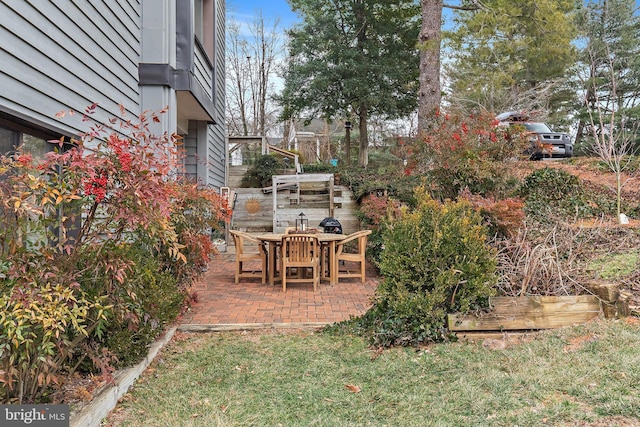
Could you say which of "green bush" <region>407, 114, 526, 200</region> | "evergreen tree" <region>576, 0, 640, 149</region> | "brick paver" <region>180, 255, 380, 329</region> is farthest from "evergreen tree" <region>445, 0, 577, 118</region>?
"evergreen tree" <region>576, 0, 640, 149</region>

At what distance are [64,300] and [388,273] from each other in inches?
105

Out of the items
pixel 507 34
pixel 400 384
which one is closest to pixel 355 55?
pixel 507 34

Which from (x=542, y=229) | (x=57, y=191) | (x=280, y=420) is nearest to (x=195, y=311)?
(x=280, y=420)

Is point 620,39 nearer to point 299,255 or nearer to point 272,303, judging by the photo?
point 299,255

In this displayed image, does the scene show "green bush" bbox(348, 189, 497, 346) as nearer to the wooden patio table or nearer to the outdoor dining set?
the outdoor dining set

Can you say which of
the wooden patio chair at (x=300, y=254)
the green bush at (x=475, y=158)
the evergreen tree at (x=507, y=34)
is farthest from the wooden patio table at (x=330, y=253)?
the evergreen tree at (x=507, y=34)

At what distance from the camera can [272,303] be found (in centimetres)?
550

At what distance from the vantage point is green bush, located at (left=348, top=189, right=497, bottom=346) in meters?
3.82

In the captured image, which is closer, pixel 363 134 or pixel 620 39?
pixel 363 134

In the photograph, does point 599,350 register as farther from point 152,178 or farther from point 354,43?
point 354,43

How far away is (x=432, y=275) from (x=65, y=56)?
388 cm

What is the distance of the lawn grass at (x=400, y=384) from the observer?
2.55m

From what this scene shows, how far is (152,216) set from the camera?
2551 millimetres

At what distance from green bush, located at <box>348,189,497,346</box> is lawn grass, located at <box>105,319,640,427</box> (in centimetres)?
23
